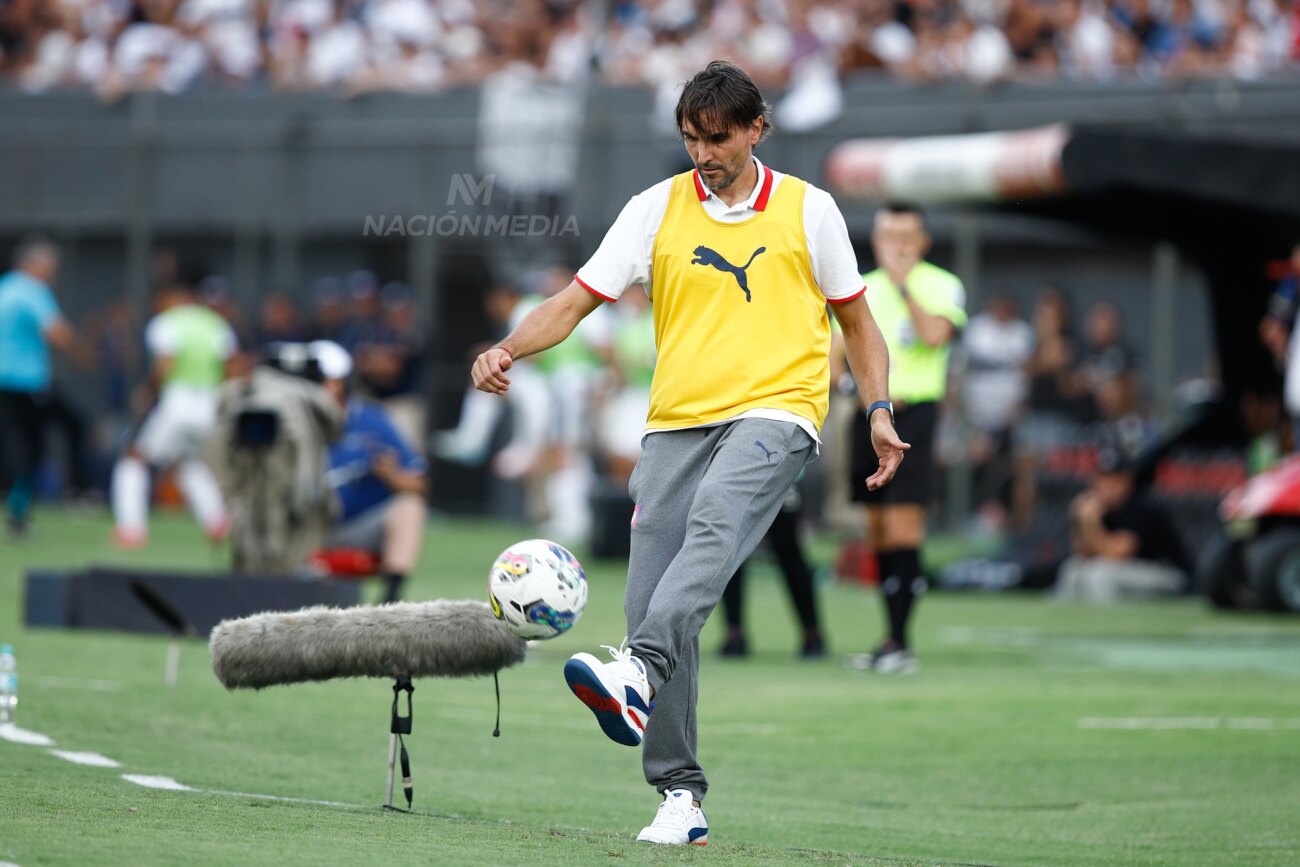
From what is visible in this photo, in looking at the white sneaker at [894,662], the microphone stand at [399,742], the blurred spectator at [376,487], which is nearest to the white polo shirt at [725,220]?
the microphone stand at [399,742]

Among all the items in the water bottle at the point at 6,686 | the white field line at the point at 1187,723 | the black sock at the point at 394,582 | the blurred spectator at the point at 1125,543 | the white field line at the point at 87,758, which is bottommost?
the white field line at the point at 87,758

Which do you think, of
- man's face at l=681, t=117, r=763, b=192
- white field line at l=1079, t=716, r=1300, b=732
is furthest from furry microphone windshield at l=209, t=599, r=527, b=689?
white field line at l=1079, t=716, r=1300, b=732

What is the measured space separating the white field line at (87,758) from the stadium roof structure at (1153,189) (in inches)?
343

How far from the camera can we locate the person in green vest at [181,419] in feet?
63.1

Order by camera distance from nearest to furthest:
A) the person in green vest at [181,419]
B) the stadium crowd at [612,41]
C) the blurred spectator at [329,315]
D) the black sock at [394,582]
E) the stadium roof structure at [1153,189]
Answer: the black sock at [394,582]
the stadium roof structure at [1153,189]
the person in green vest at [181,419]
the stadium crowd at [612,41]
the blurred spectator at [329,315]

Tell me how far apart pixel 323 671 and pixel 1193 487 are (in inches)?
461

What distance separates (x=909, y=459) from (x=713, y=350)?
4.87 meters

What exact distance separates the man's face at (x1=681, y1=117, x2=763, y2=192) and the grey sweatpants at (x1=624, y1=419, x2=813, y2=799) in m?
0.70

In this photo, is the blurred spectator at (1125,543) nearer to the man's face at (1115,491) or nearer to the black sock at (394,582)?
the man's face at (1115,491)

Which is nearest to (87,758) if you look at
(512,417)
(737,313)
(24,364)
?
(737,313)

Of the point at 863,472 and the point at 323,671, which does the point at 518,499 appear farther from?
the point at 323,671

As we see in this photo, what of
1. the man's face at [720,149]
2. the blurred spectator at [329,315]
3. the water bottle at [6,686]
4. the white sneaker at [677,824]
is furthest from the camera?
the blurred spectator at [329,315]

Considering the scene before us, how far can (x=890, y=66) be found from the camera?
22.4m

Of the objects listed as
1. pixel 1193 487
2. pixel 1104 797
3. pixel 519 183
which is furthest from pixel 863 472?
pixel 519 183
